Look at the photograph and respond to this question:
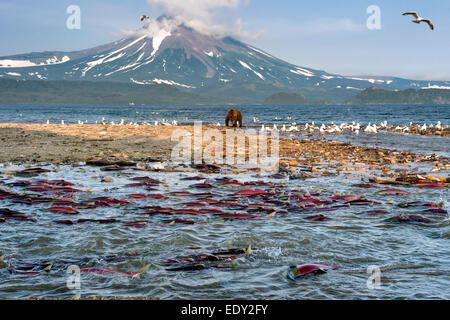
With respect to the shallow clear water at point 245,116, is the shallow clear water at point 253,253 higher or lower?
lower

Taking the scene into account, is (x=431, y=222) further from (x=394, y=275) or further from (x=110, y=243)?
(x=110, y=243)

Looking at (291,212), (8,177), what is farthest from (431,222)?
(8,177)

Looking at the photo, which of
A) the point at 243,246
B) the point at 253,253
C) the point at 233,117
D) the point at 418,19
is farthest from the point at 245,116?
the point at 253,253

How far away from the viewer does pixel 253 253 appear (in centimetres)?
575

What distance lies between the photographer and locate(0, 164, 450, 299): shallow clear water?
4500 mm

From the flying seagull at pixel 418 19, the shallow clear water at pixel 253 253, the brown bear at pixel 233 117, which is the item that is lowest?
the shallow clear water at pixel 253 253

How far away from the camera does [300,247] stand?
6.05m

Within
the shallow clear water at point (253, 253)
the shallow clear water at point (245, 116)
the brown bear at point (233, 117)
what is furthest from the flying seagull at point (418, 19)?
the shallow clear water at point (245, 116)

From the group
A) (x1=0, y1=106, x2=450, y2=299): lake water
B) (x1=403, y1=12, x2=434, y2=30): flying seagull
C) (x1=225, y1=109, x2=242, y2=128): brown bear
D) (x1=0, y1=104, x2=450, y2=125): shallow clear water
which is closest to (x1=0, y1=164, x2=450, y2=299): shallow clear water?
(x1=0, y1=106, x2=450, y2=299): lake water

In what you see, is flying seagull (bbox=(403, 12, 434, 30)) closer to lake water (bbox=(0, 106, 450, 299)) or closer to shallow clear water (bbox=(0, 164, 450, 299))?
lake water (bbox=(0, 106, 450, 299))

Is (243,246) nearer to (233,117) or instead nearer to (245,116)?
(233,117)

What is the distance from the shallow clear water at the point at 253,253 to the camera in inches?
177

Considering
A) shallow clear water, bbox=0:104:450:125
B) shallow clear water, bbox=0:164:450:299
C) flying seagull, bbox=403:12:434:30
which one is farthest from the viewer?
shallow clear water, bbox=0:104:450:125

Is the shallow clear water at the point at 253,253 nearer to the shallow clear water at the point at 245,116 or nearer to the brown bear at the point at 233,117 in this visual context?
the brown bear at the point at 233,117
